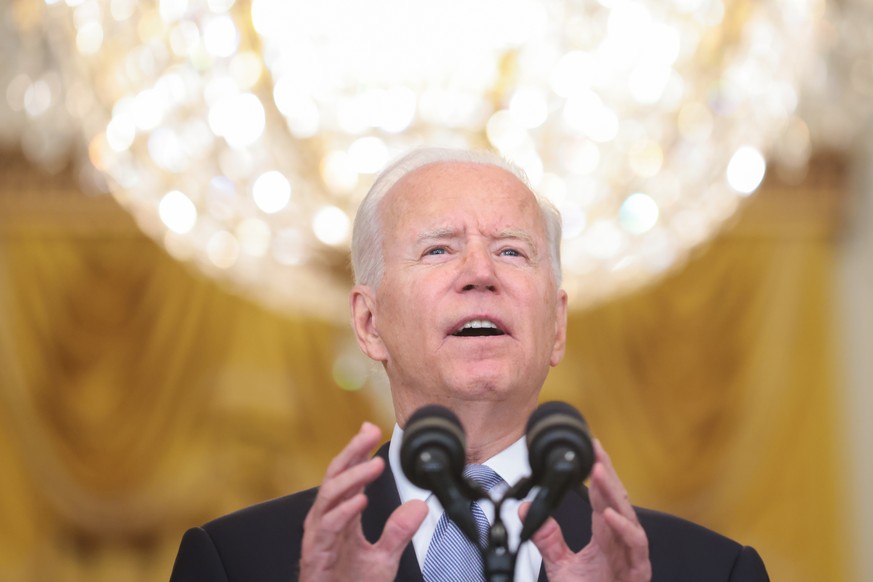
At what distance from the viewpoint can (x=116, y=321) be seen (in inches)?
253

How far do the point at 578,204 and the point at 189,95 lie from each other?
3.84 ft

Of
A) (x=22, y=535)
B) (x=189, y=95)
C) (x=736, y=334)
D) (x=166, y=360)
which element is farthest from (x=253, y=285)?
(x=736, y=334)

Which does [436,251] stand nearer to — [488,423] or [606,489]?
[488,423]

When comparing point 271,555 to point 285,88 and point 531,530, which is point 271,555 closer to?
point 531,530

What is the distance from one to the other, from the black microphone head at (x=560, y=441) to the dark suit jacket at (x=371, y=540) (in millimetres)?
532

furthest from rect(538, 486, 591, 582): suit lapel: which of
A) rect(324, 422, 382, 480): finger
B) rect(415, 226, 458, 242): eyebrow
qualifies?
rect(324, 422, 382, 480): finger

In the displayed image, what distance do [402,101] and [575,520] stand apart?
1623 millimetres

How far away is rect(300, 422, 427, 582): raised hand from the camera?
1537 millimetres

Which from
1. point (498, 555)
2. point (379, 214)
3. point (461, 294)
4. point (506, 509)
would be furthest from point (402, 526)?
point (379, 214)

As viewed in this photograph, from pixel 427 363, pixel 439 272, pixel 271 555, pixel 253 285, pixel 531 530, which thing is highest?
pixel 253 285

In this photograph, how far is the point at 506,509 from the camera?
2.00 m

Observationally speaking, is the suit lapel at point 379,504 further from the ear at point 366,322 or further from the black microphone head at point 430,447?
the black microphone head at point 430,447

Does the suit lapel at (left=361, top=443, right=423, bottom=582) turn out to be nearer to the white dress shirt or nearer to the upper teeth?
the white dress shirt

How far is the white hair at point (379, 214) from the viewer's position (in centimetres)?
224
